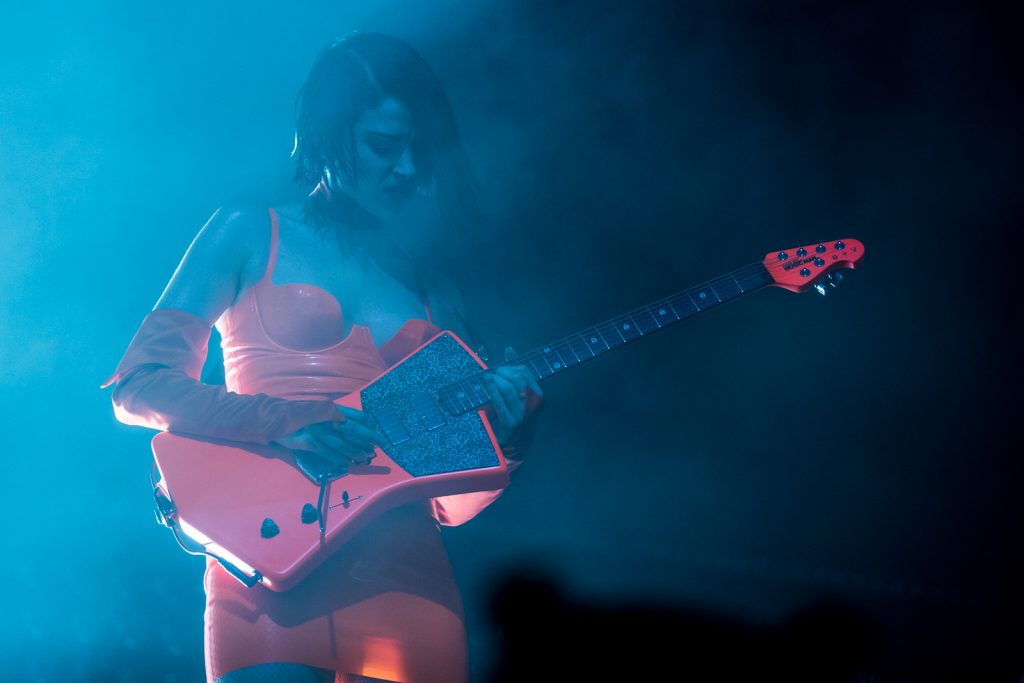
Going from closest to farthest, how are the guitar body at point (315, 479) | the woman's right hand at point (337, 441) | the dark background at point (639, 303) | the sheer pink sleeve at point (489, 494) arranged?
the guitar body at point (315, 479), the woman's right hand at point (337, 441), the sheer pink sleeve at point (489, 494), the dark background at point (639, 303)

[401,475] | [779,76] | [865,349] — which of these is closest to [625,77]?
[779,76]

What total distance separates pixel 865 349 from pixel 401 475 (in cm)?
151

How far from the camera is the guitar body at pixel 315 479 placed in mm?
1406

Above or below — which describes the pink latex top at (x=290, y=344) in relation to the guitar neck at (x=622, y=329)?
above

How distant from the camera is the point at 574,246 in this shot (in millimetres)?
2473

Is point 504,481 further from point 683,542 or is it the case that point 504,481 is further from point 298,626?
point 683,542

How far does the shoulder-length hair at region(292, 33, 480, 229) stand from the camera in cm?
199

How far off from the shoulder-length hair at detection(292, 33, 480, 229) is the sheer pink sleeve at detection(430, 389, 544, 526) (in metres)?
0.73

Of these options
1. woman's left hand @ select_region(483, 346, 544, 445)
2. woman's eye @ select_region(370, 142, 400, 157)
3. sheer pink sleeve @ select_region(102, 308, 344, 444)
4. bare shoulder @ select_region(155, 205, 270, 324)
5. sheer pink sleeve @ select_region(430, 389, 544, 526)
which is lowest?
sheer pink sleeve @ select_region(430, 389, 544, 526)

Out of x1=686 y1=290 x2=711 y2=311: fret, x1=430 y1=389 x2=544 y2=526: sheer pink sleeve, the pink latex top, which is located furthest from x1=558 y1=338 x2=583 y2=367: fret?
the pink latex top

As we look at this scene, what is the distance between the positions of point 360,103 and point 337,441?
0.93 metres

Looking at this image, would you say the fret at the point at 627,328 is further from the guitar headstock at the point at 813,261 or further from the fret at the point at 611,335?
the guitar headstock at the point at 813,261

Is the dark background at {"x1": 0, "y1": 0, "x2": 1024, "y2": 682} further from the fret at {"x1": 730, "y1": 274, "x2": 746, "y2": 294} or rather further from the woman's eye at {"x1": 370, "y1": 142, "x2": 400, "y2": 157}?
the woman's eye at {"x1": 370, "y1": 142, "x2": 400, "y2": 157}

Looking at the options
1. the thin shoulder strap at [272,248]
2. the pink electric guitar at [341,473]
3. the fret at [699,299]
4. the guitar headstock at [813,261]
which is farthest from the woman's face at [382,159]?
the guitar headstock at [813,261]
